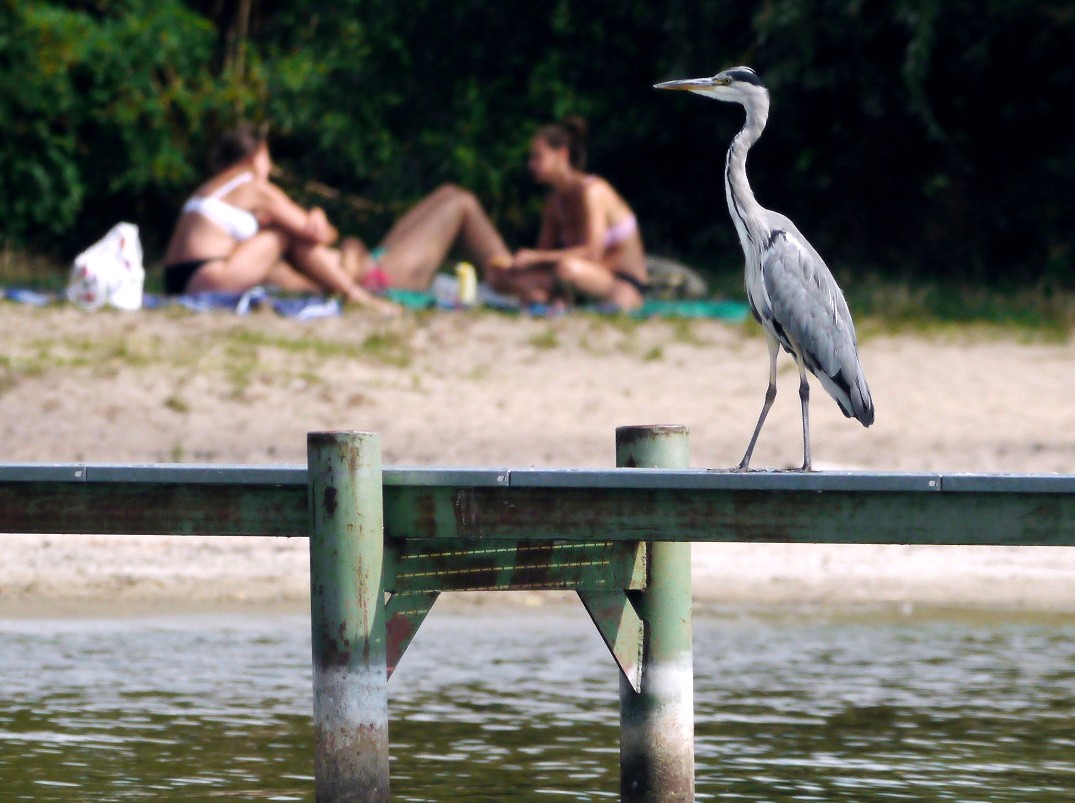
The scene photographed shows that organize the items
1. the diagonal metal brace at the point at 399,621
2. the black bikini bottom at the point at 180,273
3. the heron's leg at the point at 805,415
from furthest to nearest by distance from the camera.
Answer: the black bikini bottom at the point at 180,273
the heron's leg at the point at 805,415
the diagonal metal brace at the point at 399,621

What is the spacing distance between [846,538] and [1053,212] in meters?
14.3

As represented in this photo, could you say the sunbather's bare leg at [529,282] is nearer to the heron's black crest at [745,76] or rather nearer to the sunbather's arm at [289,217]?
the sunbather's arm at [289,217]

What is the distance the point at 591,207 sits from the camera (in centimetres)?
1312

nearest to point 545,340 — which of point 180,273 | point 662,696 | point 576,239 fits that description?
point 576,239

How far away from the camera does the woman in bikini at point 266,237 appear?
12820 millimetres

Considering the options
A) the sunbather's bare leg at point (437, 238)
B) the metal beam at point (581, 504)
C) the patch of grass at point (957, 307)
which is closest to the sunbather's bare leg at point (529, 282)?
the sunbather's bare leg at point (437, 238)

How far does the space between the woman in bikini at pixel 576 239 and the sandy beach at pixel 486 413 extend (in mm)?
428

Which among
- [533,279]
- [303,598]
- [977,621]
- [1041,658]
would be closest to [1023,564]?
[977,621]

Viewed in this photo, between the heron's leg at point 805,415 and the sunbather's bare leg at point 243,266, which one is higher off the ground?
the sunbather's bare leg at point 243,266

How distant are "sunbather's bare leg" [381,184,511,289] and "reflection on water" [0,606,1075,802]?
4517mm

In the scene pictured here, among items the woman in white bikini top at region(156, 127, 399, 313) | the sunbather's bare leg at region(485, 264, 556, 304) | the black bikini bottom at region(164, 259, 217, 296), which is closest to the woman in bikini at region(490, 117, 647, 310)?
the sunbather's bare leg at region(485, 264, 556, 304)

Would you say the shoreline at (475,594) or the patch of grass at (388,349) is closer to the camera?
the shoreline at (475,594)

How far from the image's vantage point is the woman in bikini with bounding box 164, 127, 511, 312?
12.8m

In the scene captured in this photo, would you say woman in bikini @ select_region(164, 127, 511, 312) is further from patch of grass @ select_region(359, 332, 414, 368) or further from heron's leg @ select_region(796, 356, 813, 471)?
heron's leg @ select_region(796, 356, 813, 471)
